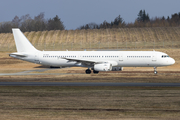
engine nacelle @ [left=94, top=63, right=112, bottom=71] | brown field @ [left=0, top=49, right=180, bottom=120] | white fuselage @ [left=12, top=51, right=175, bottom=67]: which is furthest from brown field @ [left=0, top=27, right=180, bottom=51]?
brown field @ [left=0, top=49, right=180, bottom=120]

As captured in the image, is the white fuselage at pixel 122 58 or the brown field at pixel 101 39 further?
the brown field at pixel 101 39

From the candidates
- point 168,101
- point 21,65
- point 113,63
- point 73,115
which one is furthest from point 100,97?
point 21,65

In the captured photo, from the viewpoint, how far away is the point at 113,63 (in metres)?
46.5

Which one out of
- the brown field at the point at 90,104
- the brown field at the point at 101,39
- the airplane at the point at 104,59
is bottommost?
the brown field at the point at 90,104

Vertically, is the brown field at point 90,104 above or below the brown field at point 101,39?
below

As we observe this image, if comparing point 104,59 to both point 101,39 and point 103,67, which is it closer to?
point 103,67

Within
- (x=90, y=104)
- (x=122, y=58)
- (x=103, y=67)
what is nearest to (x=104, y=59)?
(x=103, y=67)

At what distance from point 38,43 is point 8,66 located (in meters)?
37.6

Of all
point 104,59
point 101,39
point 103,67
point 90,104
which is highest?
Answer: point 101,39

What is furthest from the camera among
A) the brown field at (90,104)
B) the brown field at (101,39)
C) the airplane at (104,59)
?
the brown field at (101,39)

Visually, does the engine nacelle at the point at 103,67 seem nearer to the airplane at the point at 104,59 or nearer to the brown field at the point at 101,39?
the airplane at the point at 104,59

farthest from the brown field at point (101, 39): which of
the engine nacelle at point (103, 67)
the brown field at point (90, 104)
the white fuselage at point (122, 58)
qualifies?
the brown field at point (90, 104)

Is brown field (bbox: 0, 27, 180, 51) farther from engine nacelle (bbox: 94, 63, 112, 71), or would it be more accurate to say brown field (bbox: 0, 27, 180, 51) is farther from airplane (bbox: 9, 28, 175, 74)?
engine nacelle (bbox: 94, 63, 112, 71)

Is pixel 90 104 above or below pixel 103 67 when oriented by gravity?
below
